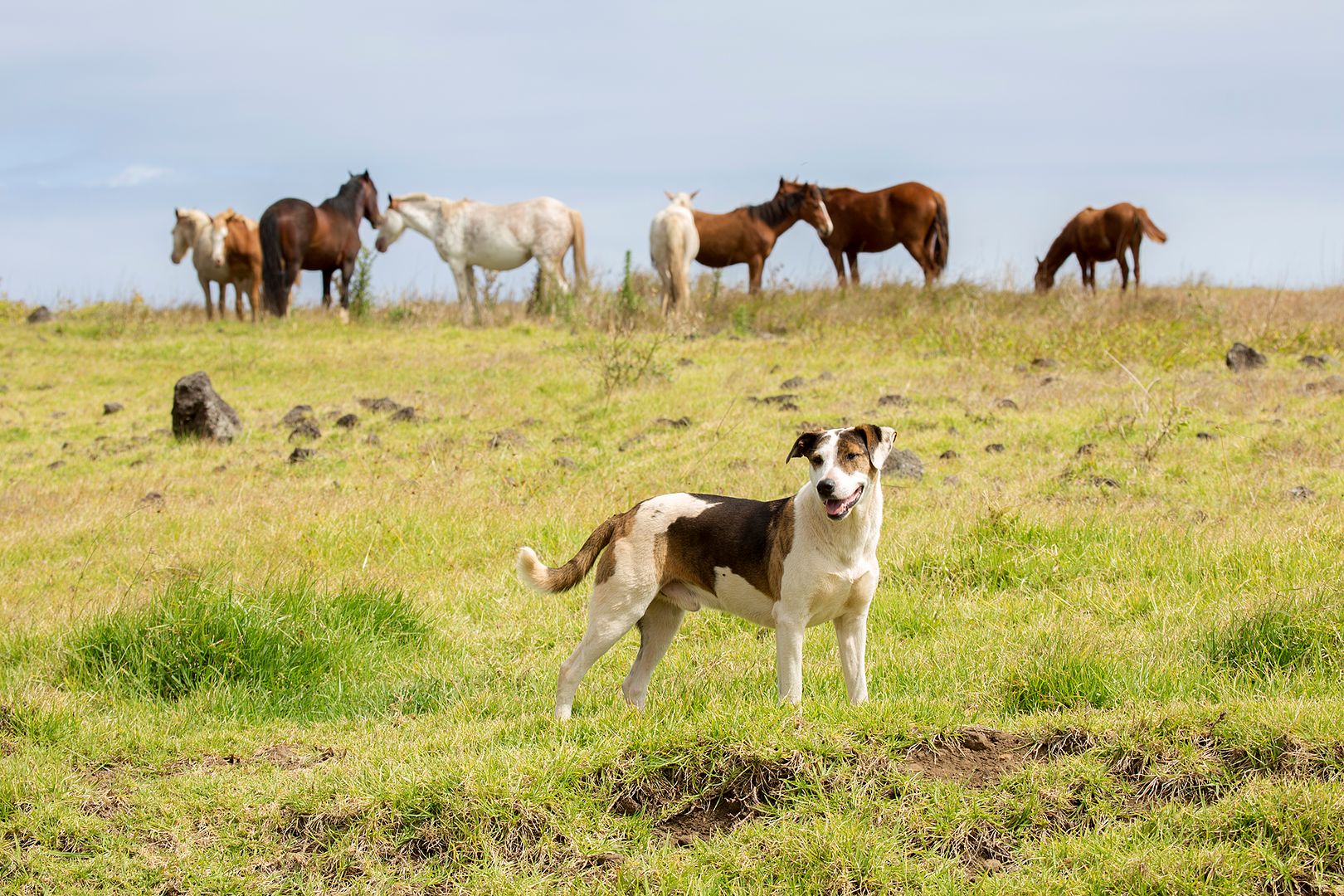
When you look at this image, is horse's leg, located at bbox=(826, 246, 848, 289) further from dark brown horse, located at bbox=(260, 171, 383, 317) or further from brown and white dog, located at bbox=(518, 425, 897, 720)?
brown and white dog, located at bbox=(518, 425, 897, 720)

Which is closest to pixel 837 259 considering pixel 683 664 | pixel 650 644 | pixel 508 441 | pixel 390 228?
pixel 390 228

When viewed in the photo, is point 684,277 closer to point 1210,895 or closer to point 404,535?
point 404,535

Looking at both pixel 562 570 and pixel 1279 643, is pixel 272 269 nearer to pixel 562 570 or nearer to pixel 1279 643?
pixel 562 570

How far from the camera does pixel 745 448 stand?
1111 cm

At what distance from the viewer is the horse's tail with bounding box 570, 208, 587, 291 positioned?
23.0 m

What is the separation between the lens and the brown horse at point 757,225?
2270cm

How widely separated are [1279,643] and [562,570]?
3427mm

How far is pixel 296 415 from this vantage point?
13.9m

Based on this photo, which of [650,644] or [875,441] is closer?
[875,441]

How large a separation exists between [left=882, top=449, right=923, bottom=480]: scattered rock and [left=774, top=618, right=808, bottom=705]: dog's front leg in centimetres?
478

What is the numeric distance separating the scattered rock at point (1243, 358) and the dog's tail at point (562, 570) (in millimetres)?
10485

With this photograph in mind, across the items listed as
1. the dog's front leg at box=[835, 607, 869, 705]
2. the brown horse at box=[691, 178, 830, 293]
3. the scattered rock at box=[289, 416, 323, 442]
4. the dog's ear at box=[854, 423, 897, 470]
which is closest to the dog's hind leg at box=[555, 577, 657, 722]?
the dog's front leg at box=[835, 607, 869, 705]

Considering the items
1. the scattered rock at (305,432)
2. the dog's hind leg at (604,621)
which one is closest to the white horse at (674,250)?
the scattered rock at (305,432)

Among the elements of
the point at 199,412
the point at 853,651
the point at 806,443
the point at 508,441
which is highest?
the point at 806,443
